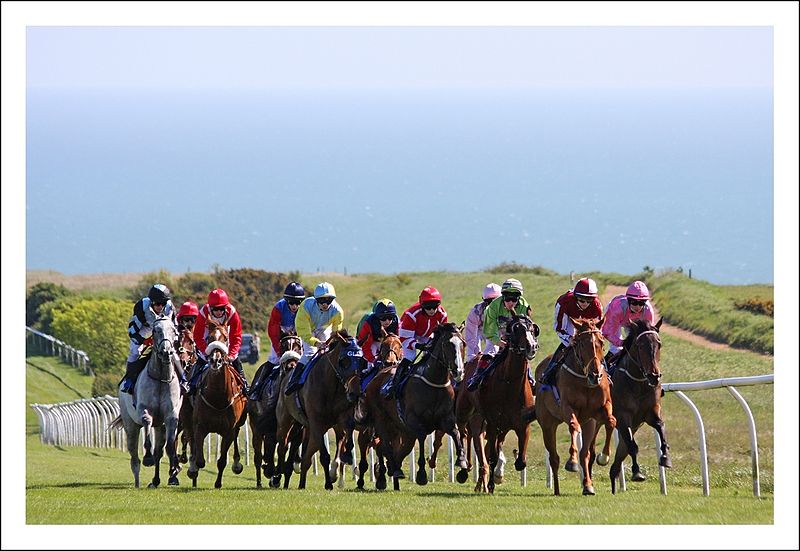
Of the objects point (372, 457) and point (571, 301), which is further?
point (372, 457)

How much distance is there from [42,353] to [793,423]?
46.4 metres

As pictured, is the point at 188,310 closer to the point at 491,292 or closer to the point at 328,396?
the point at 328,396

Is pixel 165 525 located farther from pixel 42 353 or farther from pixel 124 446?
pixel 42 353

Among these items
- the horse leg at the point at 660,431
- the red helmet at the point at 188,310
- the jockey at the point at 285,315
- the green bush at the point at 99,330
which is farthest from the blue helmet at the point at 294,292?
the green bush at the point at 99,330

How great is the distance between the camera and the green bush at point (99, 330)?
54031 millimetres

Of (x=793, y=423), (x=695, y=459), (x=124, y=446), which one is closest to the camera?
(x=793, y=423)

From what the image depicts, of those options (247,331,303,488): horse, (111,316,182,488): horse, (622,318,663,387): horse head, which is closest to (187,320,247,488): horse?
(247,331,303,488): horse

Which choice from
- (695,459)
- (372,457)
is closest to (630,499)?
(372,457)

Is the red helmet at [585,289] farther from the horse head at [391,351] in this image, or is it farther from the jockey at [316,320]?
the jockey at [316,320]

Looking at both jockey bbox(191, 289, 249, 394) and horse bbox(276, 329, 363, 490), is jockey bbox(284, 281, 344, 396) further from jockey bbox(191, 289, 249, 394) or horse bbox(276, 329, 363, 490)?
jockey bbox(191, 289, 249, 394)

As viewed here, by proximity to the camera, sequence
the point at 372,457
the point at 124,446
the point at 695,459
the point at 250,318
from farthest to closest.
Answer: the point at 250,318, the point at 124,446, the point at 695,459, the point at 372,457

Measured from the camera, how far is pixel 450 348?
1530cm

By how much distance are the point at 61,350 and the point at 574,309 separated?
42767mm

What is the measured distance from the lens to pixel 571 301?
15938mm
